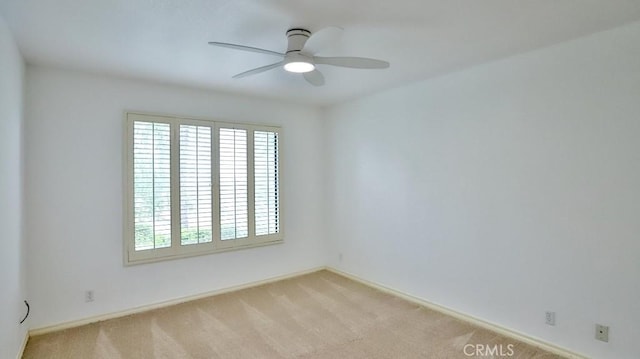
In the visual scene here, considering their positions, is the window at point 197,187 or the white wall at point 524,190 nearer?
the white wall at point 524,190

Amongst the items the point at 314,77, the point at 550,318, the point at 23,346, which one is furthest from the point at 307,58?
the point at 23,346

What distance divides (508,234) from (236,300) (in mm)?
2928

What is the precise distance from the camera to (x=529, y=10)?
6.96 feet

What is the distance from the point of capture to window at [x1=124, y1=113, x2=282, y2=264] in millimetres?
3568

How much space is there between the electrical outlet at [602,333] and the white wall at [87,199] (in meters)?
3.62

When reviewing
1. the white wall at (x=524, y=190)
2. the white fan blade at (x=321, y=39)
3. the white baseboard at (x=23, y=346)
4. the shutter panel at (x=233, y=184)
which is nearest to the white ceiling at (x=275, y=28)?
the white fan blade at (x=321, y=39)

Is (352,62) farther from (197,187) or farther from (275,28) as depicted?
(197,187)

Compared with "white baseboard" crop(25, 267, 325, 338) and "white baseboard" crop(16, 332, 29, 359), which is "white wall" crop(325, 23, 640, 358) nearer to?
"white baseboard" crop(25, 267, 325, 338)

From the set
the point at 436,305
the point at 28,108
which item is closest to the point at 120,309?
the point at 28,108

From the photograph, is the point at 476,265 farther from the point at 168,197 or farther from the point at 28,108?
the point at 28,108

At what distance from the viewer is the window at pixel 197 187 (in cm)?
357

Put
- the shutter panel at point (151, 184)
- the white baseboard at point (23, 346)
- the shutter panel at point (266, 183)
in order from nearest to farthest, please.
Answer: the white baseboard at point (23, 346) → the shutter panel at point (151, 184) → the shutter panel at point (266, 183)

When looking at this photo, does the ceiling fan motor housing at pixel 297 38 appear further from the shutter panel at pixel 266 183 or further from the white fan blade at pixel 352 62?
the shutter panel at pixel 266 183

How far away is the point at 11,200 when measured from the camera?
8.00 ft
